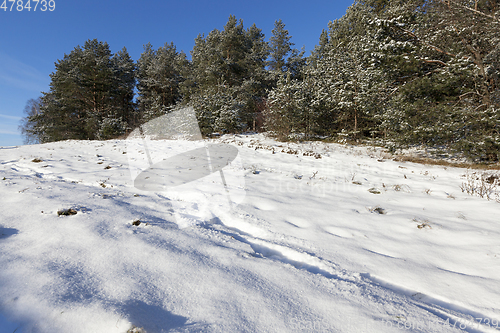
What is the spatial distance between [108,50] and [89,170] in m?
30.9

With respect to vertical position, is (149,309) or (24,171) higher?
(24,171)

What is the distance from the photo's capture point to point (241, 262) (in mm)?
1790

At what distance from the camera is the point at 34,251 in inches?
64.5

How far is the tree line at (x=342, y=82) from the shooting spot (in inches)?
312

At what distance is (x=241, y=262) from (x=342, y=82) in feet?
53.2

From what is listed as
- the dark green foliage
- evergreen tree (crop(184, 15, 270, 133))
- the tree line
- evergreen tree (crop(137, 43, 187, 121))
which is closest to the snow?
the tree line

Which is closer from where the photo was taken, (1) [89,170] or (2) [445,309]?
(2) [445,309]

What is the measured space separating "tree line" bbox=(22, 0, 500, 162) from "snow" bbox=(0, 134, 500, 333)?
22.5ft

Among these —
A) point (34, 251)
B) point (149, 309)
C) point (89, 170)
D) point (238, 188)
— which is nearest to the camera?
point (149, 309)

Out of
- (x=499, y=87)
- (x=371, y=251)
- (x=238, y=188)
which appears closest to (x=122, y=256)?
(x=371, y=251)

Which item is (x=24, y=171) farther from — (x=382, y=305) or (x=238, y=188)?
(x=382, y=305)

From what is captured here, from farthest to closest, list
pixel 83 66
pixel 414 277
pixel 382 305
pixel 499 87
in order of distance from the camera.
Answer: pixel 83 66 → pixel 499 87 → pixel 414 277 → pixel 382 305

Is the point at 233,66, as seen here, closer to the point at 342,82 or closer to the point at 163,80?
the point at 163,80

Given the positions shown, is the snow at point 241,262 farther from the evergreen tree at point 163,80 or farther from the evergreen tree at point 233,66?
the evergreen tree at point 163,80
